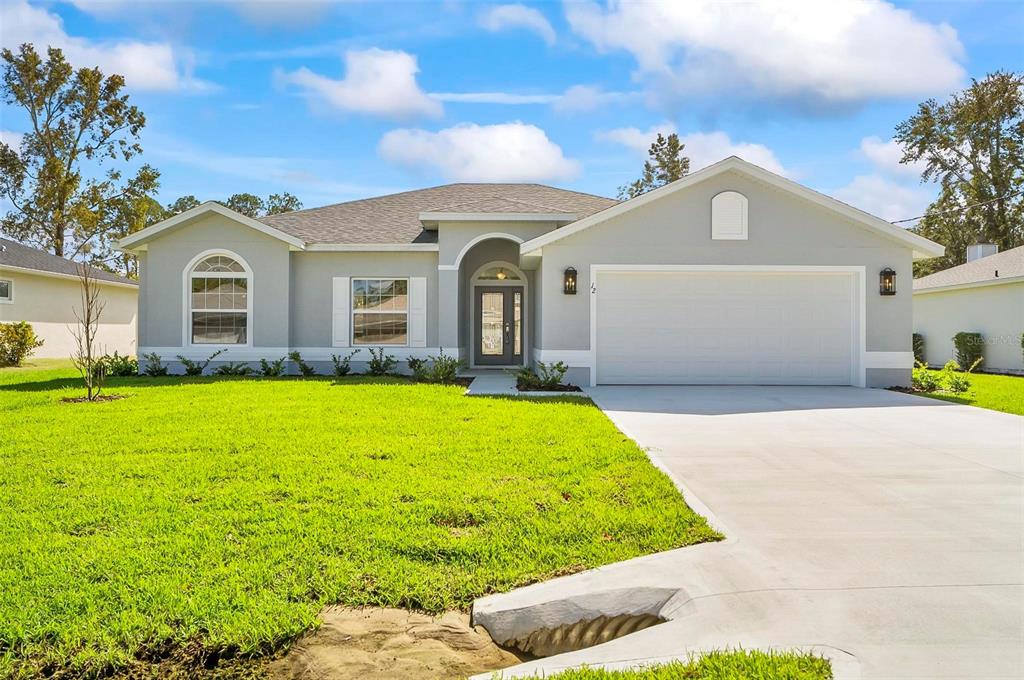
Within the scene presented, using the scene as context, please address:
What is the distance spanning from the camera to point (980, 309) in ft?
61.0

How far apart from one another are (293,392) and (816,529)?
30.2ft

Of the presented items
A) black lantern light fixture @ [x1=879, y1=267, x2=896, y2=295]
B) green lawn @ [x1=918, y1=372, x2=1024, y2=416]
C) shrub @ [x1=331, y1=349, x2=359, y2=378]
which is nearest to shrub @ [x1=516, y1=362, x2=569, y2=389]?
shrub @ [x1=331, y1=349, x2=359, y2=378]

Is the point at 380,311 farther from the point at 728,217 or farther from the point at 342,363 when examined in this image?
the point at 728,217

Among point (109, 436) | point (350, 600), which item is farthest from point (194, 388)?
point (350, 600)

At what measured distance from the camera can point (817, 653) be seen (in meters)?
2.72

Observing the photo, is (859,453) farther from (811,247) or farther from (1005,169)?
(1005,169)

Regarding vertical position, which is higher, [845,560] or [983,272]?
[983,272]

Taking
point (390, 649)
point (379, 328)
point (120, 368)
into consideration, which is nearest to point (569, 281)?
point (379, 328)

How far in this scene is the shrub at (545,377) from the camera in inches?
Result: 473

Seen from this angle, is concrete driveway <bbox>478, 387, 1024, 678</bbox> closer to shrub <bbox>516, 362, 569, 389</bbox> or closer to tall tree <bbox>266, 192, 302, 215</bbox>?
shrub <bbox>516, 362, 569, 389</bbox>

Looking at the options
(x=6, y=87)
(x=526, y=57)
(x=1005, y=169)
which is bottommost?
(x=526, y=57)

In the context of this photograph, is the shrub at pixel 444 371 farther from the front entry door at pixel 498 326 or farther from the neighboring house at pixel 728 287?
the front entry door at pixel 498 326

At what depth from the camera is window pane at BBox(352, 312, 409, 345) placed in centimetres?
1541

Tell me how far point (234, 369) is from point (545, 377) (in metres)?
7.36
